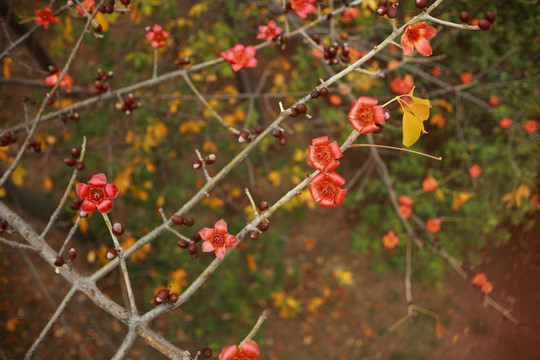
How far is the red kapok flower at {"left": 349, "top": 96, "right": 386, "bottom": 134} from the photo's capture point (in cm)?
132

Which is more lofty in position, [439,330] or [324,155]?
[324,155]

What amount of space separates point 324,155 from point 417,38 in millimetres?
635

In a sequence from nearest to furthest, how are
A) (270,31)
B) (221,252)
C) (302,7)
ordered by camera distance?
(221,252), (302,7), (270,31)

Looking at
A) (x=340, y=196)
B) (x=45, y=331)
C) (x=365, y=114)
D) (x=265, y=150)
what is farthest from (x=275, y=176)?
(x=45, y=331)

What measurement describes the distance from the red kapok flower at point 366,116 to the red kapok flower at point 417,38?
0.93ft

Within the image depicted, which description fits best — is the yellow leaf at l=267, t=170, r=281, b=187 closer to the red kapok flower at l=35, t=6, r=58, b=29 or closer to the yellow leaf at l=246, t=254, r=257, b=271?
the yellow leaf at l=246, t=254, r=257, b=271

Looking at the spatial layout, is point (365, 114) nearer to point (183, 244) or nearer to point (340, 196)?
point (340, 196)

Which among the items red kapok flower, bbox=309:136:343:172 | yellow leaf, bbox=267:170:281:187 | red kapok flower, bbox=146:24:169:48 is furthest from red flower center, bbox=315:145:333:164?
yellow leaf, bbox=267:170:281:187

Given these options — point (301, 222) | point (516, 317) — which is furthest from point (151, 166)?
point (516, 317)

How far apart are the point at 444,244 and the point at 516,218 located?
1.00 meters

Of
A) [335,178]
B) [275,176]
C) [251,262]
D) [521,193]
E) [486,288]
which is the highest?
[335,178]

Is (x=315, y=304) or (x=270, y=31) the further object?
(x=315, y=304)

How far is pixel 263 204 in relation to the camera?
1542 mm

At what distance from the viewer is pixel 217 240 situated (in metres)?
1.61
